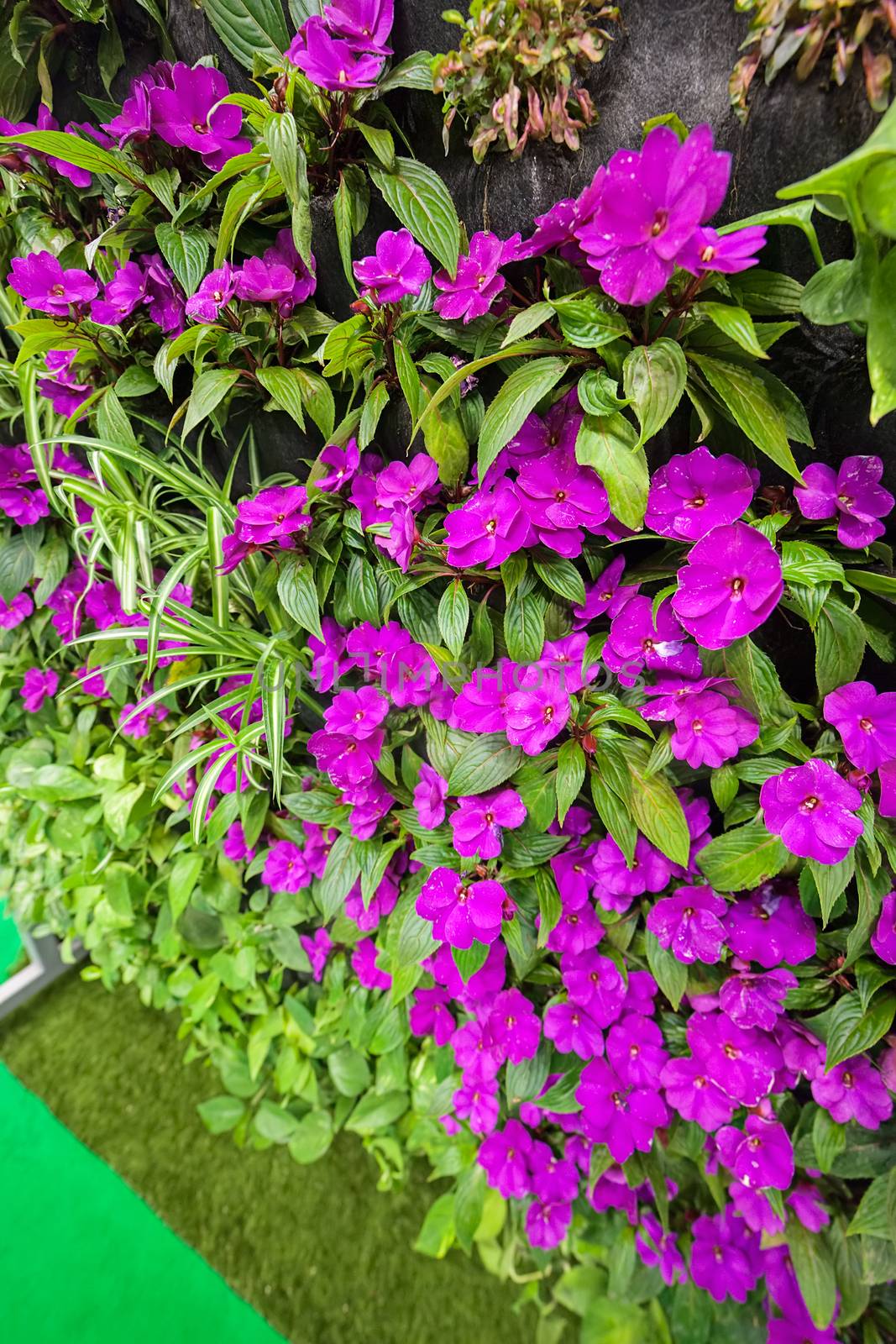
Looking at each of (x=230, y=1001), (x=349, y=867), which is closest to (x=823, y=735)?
(x=349, y=867)

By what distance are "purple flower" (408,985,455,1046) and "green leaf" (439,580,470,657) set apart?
28.9 inches

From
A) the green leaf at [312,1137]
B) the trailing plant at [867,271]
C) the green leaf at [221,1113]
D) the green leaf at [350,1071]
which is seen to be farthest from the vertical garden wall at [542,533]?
the green leaf at [221,1113]

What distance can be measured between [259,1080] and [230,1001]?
0.21 meters

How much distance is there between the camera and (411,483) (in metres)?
0.86

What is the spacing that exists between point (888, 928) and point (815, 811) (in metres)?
0.20

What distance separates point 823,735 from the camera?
78 cm

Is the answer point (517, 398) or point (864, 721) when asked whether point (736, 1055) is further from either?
point (517, 398)

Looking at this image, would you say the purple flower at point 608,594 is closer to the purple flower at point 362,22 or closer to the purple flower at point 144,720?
the purple flower at point 362,22

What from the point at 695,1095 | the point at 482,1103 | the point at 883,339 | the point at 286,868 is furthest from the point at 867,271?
the point at 482,1103

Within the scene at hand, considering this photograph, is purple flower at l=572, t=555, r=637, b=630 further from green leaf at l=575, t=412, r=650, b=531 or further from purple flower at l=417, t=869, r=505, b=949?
purple flower at l=417, t=869, r=505, b=949

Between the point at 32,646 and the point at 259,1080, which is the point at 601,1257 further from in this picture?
the point at 32,646

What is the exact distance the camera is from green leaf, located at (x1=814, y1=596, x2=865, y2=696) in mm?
693

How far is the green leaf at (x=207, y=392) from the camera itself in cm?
88

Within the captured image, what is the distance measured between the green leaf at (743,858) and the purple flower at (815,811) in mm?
52
